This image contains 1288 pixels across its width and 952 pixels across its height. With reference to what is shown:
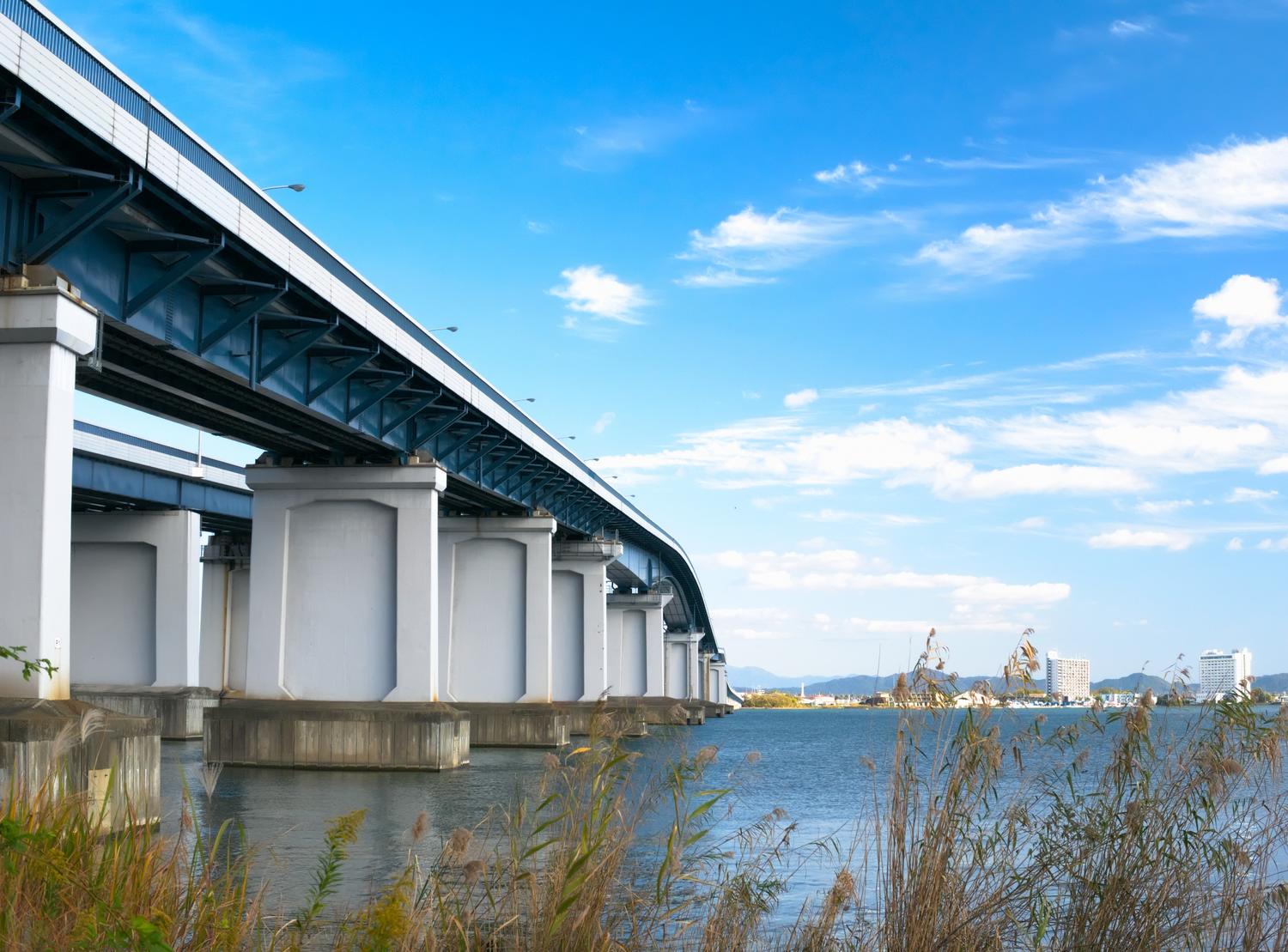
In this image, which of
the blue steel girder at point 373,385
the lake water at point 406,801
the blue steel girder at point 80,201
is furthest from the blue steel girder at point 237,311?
the lake water at point 406,801

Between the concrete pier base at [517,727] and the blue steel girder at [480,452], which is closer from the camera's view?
the blue steel girder at [480,452]

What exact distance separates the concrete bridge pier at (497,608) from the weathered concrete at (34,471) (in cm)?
3463

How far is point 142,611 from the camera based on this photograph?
5291cm

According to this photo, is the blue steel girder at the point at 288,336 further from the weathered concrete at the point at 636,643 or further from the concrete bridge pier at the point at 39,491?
the weathered concrete at the point at 636,643

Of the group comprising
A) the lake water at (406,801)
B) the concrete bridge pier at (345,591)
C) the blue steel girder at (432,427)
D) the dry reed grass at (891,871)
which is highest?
the blue steel girder at (432,427)

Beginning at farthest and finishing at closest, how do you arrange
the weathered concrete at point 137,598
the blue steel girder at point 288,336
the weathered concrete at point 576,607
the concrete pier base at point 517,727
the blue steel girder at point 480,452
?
1. the weathered concrete at point 576,607
2. the weathered concrete at point 137,598
3. the concrete pier base at point 517,727
4. the blue steel girder at point 480,452
5. the blue steel girder at point 288,336

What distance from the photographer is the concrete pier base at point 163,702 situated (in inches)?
1965

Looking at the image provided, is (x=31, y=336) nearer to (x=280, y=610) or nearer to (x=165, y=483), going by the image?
(x=280, y=610)

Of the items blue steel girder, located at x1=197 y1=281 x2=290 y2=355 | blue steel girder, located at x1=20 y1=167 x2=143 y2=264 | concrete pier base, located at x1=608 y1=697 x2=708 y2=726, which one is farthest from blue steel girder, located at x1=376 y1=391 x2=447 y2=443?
blue steel girder, located at x1=20 y1=167 x2=143 y2=264

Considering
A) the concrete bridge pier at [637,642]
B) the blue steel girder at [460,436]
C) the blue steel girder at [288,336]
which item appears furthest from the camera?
the concrete bridge pier at [637,642]

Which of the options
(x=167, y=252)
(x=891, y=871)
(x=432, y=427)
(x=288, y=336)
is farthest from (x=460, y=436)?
(x=891, y=871)

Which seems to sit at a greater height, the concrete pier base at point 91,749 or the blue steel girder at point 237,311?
the blue steel girder at point 237,311

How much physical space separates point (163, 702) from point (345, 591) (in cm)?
1583

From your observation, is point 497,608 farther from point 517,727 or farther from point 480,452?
point 480,452
